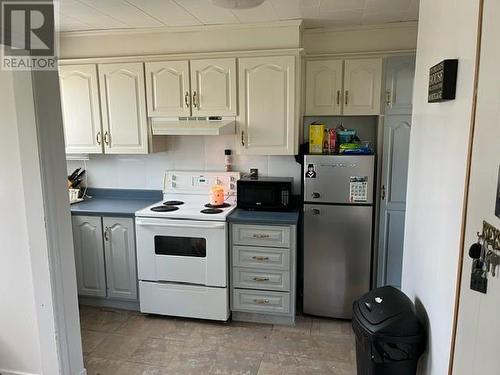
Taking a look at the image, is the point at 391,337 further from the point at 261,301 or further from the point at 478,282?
the point at 261,301

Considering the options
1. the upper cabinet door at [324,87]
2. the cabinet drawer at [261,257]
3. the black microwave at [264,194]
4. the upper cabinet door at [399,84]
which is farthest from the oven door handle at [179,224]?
the upper cabinet door at [399,84]

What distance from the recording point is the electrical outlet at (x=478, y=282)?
1062mm

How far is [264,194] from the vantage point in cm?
304

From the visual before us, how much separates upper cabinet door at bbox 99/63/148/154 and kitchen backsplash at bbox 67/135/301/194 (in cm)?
35

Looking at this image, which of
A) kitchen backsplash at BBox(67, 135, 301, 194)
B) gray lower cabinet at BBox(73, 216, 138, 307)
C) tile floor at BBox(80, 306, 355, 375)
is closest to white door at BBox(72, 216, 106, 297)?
gray lower cabinet at BBox(73, 216, 138, 307)

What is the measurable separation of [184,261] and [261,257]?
→ 0.60m

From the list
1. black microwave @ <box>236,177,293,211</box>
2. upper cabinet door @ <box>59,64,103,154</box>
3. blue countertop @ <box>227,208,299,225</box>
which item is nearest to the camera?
blue countertop @ <box>227,208,299,225</box>

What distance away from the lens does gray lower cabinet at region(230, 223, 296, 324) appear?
282 cm

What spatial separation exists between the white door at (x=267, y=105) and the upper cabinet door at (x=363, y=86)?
1.64ft

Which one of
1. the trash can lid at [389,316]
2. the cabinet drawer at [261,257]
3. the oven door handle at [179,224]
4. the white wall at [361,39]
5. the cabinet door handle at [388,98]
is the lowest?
the cabinet drawer at [261,257]

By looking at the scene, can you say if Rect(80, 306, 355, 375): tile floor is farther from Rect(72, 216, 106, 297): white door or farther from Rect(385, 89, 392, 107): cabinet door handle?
Rect(385, 89, 392, 107): cabinet door handle

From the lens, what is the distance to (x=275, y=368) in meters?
2.44

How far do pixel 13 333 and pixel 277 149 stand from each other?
2.10m

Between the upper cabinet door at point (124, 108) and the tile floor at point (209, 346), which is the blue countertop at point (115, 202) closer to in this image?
the upper cabinet door at point (124, 108)
